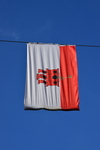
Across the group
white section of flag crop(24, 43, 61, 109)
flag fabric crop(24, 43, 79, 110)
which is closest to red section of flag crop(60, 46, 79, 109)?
flag fabric crop(24, 43, 79, 110)

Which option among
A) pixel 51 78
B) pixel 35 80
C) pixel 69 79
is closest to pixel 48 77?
pixel 51 78

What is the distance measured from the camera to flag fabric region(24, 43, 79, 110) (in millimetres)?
20703

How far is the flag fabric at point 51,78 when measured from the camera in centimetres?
2070

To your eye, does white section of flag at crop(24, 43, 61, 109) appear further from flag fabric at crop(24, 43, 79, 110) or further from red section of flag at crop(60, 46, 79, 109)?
red section of flag at crop(60, 46, 79, 109)

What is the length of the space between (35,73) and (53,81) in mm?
1119

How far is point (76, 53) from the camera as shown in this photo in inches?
880

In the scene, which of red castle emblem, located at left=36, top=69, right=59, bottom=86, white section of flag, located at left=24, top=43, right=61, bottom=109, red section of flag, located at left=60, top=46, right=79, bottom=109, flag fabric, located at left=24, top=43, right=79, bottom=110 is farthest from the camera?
red castle emblem, located at left=36, top=69, right=59, bottom=86

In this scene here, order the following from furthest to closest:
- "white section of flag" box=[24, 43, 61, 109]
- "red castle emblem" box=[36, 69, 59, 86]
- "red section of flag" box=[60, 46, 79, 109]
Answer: "red castle emblem" box=[36, 69, 59, 86] → "red section of flag" box=[60, 46, 79, 109] → "white section of flag" box=[24, 43, 61, 109]

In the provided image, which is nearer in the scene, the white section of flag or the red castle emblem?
the white section of flag

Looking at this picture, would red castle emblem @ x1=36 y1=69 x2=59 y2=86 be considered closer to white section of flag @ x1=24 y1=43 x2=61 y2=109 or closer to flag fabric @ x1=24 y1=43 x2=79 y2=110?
flag fabric @ x1=24 y1=43 x2=79 y2=110

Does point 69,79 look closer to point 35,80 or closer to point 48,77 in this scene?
point 48,77

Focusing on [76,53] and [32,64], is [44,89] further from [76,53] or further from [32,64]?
[76,53]

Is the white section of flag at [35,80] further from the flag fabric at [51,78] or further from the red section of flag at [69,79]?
the red section of flag at [69,79]

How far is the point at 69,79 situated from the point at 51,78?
1.04m
